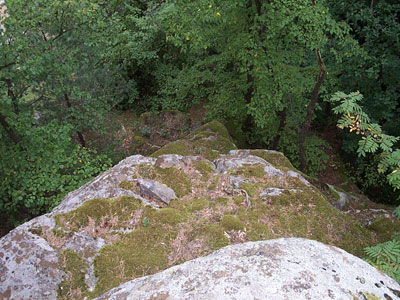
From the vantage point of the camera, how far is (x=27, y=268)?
385 centimetres

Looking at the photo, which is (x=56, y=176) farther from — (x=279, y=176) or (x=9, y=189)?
(x=279, y=176)

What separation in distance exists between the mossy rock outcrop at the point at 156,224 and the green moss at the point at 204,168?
2 centimetres

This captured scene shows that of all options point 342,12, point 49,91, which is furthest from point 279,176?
point 342,12

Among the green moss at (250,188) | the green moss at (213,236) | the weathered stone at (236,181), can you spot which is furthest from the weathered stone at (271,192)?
the green moss at (213,236)

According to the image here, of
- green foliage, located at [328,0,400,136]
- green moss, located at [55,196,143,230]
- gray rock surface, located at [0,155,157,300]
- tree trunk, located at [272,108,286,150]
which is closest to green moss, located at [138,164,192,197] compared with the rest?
green moss, located at [55,196,143,230]

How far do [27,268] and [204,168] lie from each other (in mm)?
3715

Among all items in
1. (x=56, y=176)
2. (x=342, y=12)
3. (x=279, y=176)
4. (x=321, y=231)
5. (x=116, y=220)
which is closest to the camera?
(x=116, y=220)

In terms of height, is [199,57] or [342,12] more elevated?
[342,12]

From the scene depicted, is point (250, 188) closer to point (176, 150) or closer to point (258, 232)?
point (258, 232)

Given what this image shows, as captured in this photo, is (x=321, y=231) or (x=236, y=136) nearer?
(x=321, y=231)

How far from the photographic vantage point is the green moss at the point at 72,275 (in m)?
3.81

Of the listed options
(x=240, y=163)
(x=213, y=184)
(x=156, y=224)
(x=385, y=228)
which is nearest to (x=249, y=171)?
(x=240, y=163)

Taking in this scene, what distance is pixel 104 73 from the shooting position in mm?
11930

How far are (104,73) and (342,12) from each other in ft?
31.0
